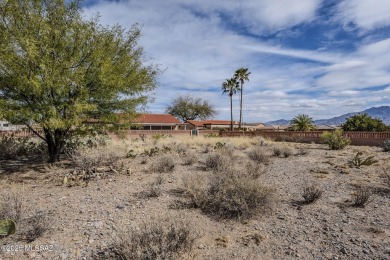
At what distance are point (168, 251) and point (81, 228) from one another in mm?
2233

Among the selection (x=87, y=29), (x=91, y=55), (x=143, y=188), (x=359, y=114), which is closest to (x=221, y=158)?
(x=143, y=188)

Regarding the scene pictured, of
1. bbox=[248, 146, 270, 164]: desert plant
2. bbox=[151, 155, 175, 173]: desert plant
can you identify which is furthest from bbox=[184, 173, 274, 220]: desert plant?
bbox=[248, 146, 270, 164]: desert plant

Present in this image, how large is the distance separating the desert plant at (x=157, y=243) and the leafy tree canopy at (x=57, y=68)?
20.2ft

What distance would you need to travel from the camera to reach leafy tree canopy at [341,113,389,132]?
1167 inches

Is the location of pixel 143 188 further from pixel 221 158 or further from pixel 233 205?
pixel 221 158

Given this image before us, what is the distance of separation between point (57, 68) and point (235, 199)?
696 cm

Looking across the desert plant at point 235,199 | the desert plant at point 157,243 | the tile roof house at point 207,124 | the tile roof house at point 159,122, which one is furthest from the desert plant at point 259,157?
the tile roof house at point 207,124

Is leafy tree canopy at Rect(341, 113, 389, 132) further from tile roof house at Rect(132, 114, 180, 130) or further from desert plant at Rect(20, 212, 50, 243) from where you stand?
desert plant at Rect(20, 212, 50, 243)

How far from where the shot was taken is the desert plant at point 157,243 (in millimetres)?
3744

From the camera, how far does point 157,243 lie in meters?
3.95

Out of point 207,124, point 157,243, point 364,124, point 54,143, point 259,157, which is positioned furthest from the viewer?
point 207,124

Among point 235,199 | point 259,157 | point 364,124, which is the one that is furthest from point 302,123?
point 235,199

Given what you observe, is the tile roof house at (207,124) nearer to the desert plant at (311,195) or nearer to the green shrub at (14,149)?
the green shrub at (14,149)

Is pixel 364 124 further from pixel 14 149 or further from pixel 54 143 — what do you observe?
pixel 14 149
